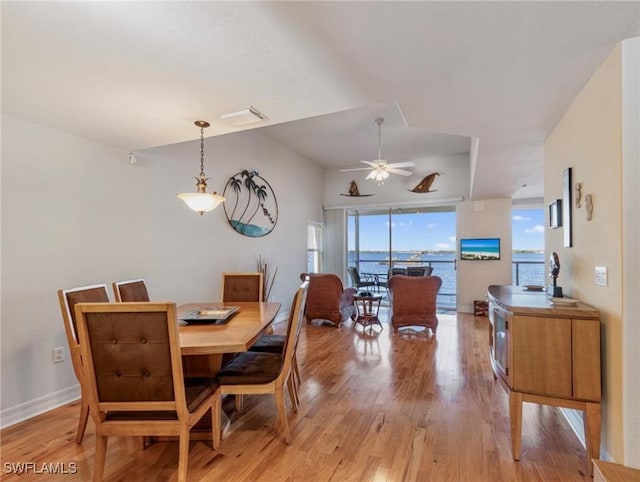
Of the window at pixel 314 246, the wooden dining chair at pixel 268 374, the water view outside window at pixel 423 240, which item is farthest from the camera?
the water view outside window at pixel 423 240

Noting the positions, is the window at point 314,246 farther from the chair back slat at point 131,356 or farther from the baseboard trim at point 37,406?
the chair back slat at point 131,356

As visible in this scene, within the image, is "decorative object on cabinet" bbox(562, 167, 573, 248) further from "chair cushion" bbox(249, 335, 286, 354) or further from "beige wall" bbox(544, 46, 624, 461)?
"chair cushion" bbox(249, 335, 286, 354)

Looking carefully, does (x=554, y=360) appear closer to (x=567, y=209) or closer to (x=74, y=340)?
(x=567, y=209)

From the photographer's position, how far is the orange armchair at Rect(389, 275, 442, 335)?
15.5 ft

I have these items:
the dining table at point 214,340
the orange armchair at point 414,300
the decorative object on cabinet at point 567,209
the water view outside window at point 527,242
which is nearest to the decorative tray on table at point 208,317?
the dining table at point 214,340

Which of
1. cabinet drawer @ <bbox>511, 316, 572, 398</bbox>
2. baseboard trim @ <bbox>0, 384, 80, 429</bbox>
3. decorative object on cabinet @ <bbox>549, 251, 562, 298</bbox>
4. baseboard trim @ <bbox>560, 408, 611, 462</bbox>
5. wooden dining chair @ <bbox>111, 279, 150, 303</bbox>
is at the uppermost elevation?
decorative object on cabinet @ <bbox>549, 251, 562, 298</bbox>

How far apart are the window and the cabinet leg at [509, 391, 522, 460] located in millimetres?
5187

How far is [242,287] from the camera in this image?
11.5 ft

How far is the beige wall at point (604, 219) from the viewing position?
170 centimetres

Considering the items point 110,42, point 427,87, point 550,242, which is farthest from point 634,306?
point 110,42

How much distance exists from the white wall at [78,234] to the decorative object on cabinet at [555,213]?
12.5 feet

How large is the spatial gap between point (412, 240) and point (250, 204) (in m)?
4.18

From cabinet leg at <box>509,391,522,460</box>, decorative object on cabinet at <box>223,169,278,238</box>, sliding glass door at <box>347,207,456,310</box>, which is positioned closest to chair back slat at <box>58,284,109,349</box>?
decorative object on cabinet at <box>223,169,278,238</box>

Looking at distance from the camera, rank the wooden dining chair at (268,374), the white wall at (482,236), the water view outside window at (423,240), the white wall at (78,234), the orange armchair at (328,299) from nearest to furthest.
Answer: the wooden dining chair at (268,374), the white wall at (78,234), the orange armchair at (328,299), the white wall at (482,236), the water view outside window at (423,240)
